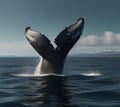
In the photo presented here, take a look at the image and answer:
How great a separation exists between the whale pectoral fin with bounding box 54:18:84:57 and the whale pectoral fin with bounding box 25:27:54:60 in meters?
0.39

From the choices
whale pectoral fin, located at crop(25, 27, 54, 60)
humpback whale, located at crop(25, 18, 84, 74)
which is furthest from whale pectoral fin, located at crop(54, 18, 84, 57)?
whale pectoral fin, located at crop(25, 27, 54, 60)

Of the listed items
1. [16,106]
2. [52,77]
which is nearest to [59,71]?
[52,77]

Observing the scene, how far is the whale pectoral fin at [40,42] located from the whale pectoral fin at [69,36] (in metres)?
0.39

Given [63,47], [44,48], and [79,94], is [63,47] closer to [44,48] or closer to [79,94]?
[44,48]

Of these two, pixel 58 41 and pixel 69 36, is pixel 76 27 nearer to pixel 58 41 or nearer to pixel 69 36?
pixel 69 36

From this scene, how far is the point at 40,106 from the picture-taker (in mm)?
9062

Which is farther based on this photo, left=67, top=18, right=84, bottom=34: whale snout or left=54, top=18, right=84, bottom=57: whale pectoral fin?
left=67, top=18, right=84, bottom=34: whale snout

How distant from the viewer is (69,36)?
1408cm

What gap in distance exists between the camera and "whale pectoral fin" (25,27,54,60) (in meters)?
14.2

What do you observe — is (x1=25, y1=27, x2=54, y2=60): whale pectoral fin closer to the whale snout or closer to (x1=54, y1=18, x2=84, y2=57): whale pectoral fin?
(x1=54, y1=18, x2=84, y2=57): whale pectoral fin

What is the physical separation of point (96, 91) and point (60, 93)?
1603 millimetres

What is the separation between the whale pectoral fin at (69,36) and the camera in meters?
14.1

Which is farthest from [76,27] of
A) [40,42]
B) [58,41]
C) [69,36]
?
[40,42]

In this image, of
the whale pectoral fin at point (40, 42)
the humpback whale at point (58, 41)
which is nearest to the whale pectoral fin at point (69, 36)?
the humpback whale at point (58, 41)
